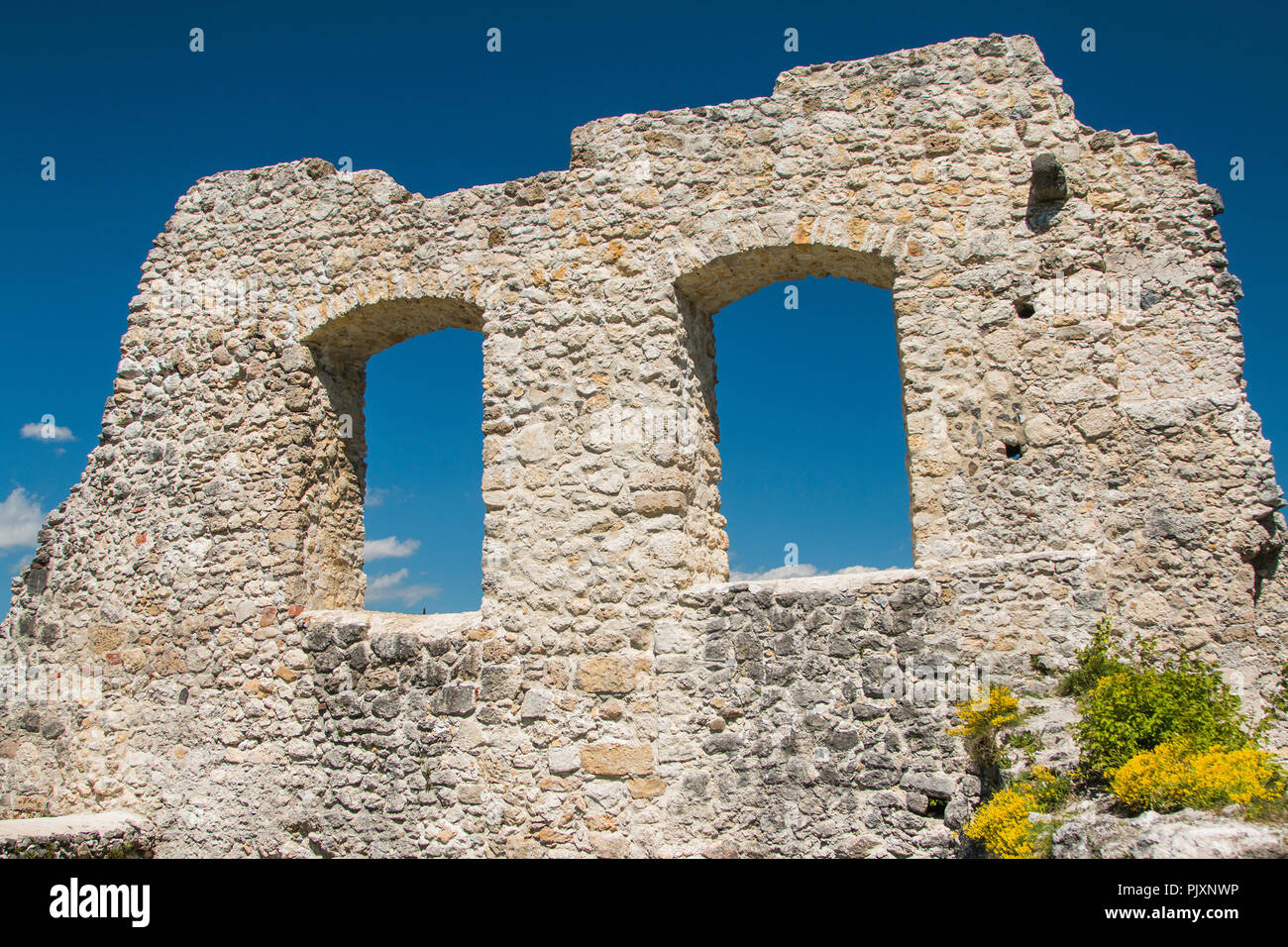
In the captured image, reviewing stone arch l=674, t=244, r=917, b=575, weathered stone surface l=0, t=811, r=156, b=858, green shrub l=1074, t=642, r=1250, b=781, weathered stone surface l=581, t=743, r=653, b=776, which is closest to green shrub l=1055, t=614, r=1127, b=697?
green shrub l=1074, t=642, r=1250, b=781

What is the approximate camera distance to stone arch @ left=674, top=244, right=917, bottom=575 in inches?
242

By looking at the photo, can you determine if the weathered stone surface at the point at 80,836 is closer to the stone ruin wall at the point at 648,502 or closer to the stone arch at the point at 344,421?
the stone ruin wall at the point at 648,502

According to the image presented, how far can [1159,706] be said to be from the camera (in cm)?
399

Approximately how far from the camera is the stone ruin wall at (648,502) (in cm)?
529

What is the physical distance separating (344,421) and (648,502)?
2.92 meters

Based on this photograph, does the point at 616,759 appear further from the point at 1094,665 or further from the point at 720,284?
the point at 720,284

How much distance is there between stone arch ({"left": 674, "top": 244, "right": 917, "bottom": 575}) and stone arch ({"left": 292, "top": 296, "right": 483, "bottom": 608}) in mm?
1572

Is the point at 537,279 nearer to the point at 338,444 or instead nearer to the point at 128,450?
the point at 338,444

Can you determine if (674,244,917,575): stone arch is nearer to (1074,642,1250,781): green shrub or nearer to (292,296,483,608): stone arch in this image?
(292,296,483,608): stone arch

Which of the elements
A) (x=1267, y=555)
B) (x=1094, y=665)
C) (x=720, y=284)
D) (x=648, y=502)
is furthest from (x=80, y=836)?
(x=1267, y=555)

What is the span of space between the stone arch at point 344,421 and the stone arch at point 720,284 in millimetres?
1572

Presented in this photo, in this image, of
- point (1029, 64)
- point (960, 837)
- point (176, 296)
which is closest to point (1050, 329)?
point (1029, 64)

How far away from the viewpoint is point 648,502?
595 cm

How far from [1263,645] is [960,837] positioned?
1958 mm
